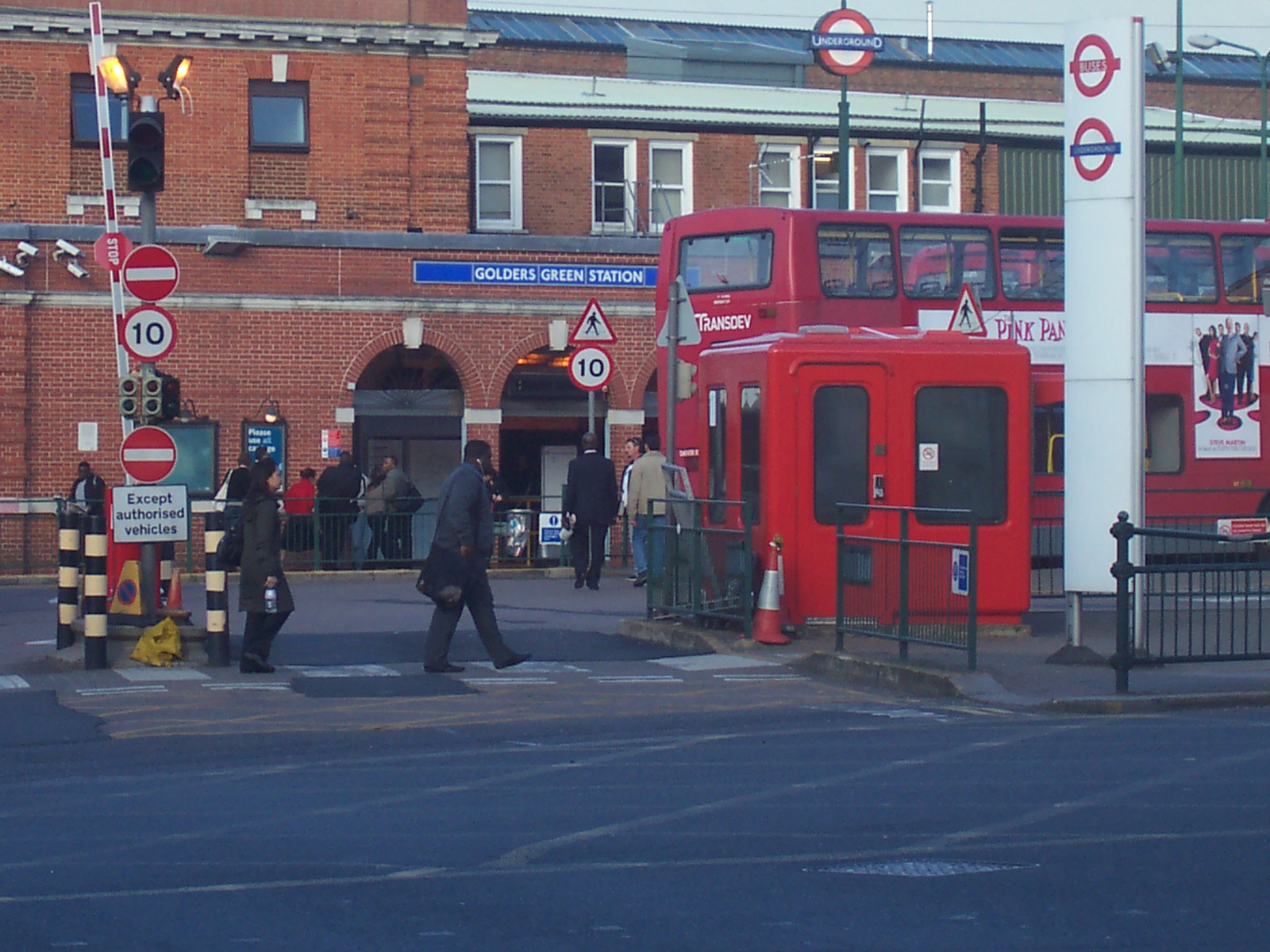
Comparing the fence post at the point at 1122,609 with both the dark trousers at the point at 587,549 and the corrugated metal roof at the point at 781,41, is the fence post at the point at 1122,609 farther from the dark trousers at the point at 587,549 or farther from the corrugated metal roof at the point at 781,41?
→ the corrugated metal roof at the point at 781,41

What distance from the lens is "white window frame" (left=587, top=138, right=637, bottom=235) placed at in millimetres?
34312

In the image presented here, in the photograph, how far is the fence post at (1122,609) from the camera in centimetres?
1171

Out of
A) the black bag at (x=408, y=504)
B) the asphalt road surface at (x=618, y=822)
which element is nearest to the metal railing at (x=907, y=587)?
the asphalt road surface at (x=618, y=822)

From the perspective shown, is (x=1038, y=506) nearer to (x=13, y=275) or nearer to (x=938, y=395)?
(x=938, y=395)

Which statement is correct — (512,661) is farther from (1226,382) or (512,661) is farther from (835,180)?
(835,180)

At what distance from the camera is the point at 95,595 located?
13.8 meters

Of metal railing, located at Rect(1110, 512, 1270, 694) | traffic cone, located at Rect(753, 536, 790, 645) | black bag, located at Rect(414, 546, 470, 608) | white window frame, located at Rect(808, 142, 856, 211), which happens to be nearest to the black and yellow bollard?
black bag, located at Rect(414, 546, 470, 608)

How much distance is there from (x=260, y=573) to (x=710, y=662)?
3661 millimetres

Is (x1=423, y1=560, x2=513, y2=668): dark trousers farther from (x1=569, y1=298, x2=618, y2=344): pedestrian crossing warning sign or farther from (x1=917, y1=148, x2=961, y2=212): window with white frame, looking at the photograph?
(x1=917, y1=148, x2=961, y2=212): window with white frame

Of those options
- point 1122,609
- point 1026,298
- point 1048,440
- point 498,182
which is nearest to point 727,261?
point 1026,298

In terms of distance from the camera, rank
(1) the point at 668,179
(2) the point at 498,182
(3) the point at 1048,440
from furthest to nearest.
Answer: (1) the point at 668,179 → (2) the point at 498,182 → (3) the point at 1048,440

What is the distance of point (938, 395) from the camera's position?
15.3 meters

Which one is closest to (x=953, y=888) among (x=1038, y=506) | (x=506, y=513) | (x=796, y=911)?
(x=796, y=911)

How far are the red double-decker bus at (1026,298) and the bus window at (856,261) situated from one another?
20 mm
